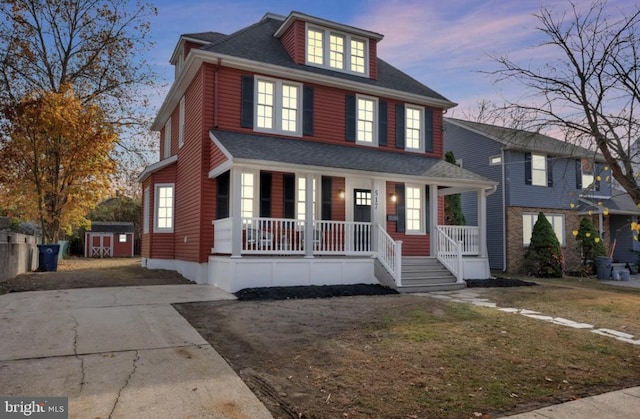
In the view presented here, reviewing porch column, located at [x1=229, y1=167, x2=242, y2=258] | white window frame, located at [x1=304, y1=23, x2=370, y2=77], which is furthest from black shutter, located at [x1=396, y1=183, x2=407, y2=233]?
porch column, located at [x1=229, y1=167, x2=242, y2=258]

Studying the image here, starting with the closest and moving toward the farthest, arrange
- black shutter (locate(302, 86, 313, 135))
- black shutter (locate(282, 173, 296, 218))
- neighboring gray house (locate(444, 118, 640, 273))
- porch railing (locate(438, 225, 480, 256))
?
black shutter (locate(282, 173, 296, 218)), black shutter (locate(302, 86, 313, 135)), porch railing (locate(438, 225, 480, 256)), neighboring gray house (locate(444, 118, 640, 273))

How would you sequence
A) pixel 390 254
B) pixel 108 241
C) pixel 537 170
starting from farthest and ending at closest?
pixel 108 241, pixel 537 170, pixel 390 254

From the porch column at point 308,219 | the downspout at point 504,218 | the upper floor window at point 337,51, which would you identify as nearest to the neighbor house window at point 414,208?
the upper floor window at point 337,51

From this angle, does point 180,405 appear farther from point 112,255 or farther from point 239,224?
point 112,255

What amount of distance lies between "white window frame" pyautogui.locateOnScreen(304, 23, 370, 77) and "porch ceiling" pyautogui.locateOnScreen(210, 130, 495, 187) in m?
2.60

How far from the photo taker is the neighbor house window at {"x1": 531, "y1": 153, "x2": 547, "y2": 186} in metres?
19.0

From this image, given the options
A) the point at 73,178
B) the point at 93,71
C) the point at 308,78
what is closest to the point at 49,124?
the point at 73,178

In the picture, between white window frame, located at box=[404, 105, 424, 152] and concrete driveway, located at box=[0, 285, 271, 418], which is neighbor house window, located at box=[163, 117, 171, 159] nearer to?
white window frame, located at box=[404, 105, 424, 152]

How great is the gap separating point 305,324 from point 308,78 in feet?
27.0

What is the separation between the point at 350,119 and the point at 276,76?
8.66ft

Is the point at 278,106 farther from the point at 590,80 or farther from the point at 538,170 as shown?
the point at 538,170

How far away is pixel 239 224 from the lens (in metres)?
9.61

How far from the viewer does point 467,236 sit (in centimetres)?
1298

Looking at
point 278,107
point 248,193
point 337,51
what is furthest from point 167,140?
point 337,51
